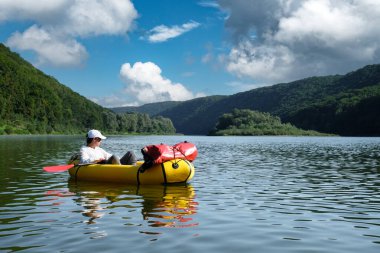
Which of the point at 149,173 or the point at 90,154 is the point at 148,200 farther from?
the point at 90,154

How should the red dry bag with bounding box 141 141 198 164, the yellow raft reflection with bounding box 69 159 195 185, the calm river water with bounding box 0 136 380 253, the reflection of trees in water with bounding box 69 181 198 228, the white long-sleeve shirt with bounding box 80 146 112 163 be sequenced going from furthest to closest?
the white long-sleeve shirt with bounding box 80 146 112 163, the yellow raft reflection with bounding box 69 159 195 185, the red dry bag with bounding box 141 141 198 164, the reflection of trees in water with bounding box 69 181 198 228, the calm river water with bounding box 0 136 380 253

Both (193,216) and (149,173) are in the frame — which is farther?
(149,173)

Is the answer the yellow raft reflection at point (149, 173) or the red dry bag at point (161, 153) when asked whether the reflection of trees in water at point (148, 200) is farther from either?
the red dry bag at point (161, 153)

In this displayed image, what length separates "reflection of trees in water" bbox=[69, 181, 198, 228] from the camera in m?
11.3

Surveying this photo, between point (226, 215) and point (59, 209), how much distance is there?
15.4 feet

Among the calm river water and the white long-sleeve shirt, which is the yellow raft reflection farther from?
the white long-sleeve shirt

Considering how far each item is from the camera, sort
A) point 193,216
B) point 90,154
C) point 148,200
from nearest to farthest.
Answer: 1. point 193,216
2. point 148,200
3. point 90,154

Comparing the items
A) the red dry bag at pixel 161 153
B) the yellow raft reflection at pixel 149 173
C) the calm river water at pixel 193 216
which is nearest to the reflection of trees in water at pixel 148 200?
the calm river water at pixel 193 216

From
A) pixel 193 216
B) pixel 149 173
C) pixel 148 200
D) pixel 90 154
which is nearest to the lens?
pixel 193 216

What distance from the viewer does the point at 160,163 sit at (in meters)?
17.3

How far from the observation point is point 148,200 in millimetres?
14211

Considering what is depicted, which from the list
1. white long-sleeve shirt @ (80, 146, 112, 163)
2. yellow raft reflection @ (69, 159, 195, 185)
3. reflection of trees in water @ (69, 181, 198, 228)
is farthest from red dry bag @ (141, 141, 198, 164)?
white long-sleeve shirt @ (80, 146, 112, 163)

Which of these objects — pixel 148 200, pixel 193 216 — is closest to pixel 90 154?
pixel 148 200

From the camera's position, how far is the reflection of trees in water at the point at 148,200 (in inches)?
444
